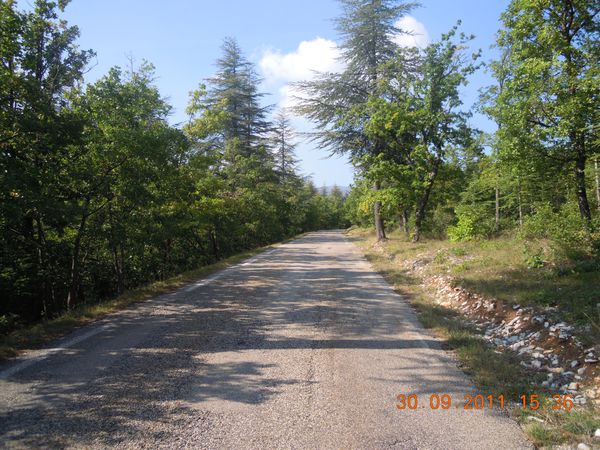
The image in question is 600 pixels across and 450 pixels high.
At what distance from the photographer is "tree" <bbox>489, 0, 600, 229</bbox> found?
25.8 ft

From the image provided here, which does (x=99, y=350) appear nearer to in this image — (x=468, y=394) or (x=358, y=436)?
(x=358, y=436)

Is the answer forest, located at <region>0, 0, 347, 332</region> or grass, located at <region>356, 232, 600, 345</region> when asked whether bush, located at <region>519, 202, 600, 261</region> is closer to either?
grass, located at <region>356, 232, 600, 345</region>

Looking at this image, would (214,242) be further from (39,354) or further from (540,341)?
(540,341)

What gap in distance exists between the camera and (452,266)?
10.0 meters

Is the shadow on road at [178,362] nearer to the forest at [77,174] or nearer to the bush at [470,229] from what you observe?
the forest at [77,174]

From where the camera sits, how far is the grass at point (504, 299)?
10.4ft

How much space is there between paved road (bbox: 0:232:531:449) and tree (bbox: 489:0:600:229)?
5.26 meters

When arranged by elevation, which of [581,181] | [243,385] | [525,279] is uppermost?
[581,181]

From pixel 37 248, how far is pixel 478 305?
11495 millimetres

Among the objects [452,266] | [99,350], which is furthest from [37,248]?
[452,266]
